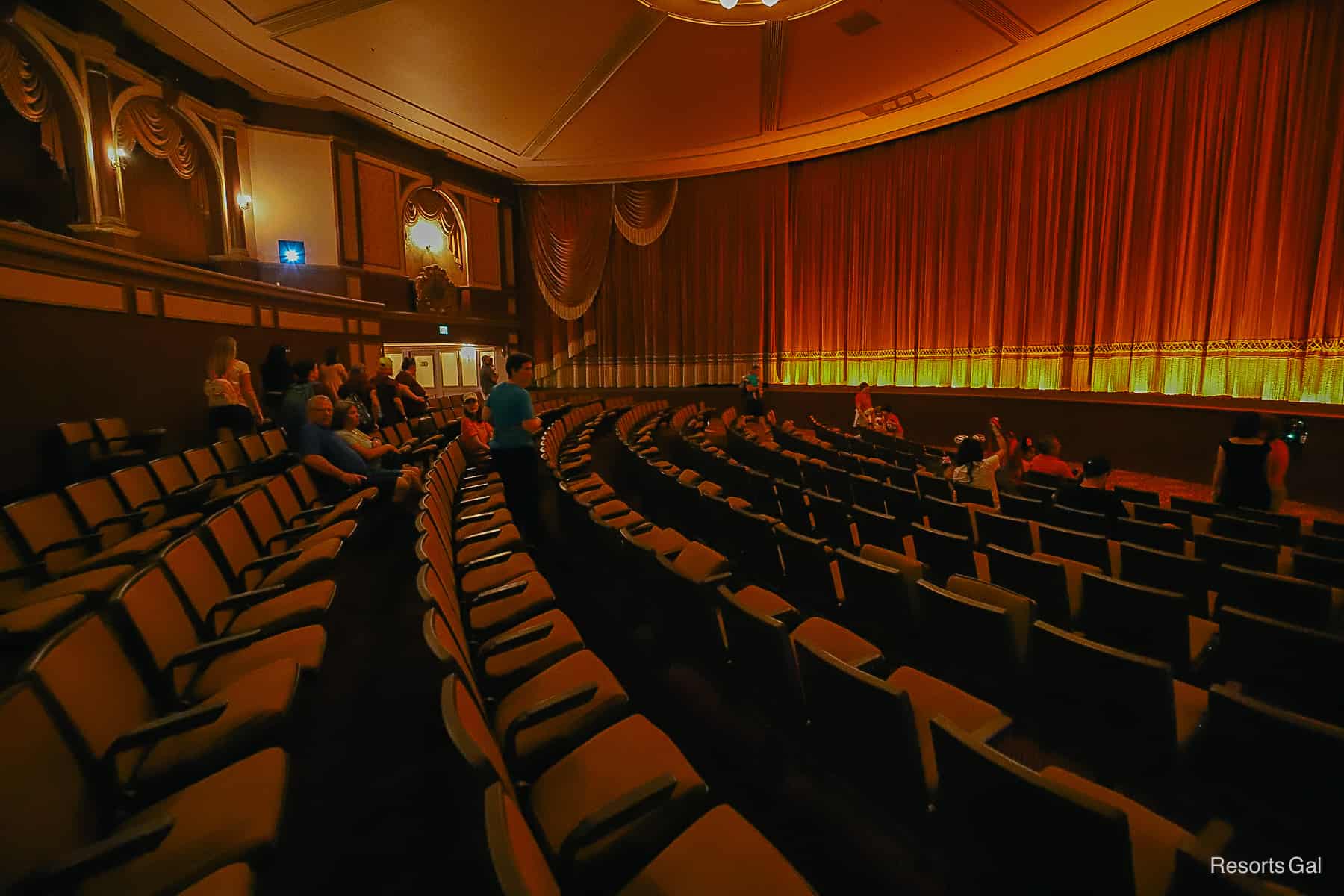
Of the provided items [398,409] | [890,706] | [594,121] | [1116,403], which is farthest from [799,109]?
[890,706]

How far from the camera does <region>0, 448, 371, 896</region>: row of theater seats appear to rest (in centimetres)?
109

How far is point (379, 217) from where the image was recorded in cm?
961

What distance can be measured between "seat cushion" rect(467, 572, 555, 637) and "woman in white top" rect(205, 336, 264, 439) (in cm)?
368

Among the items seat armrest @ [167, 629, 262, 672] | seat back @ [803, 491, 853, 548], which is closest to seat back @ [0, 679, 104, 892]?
seat armrest @ [167, 629, 262, 672]

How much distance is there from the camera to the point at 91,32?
20.6 feet

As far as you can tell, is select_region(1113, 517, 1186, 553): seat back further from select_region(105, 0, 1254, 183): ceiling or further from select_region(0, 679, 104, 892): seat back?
select_region(105, 0, 1254, 183): ceiling

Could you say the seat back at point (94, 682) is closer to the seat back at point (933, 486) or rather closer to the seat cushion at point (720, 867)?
the seat cushion at point (720, 867)

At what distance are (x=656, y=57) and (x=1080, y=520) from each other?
7.17 meters

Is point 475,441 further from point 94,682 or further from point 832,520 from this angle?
point 94,682

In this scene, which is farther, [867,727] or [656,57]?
[656,57]

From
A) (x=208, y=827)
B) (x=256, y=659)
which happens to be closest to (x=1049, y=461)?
(x=256, y=659)

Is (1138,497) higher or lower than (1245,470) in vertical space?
lower

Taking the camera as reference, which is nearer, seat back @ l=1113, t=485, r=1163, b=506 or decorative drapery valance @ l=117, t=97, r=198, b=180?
seat back @ l=1113, t=485, r=1163, b=506

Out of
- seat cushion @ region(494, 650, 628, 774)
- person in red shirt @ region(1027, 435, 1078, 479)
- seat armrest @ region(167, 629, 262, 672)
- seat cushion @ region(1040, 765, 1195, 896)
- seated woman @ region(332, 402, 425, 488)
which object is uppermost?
seated woman @ region(332, 402, 425, 488)
